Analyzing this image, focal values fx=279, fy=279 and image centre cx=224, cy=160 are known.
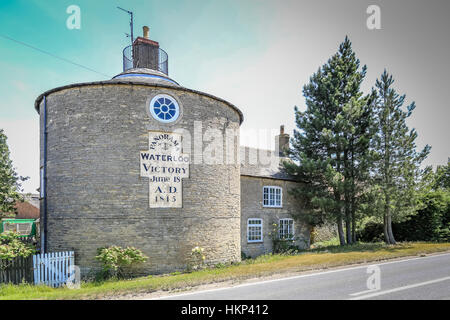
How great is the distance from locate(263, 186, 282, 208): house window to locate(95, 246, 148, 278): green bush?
408 inches

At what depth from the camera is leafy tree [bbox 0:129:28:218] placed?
55.8 ft

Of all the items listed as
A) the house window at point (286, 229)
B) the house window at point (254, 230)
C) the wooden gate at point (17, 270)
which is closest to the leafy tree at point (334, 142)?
the house window at point (286, 229)

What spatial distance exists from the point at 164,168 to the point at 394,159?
51.0 ft

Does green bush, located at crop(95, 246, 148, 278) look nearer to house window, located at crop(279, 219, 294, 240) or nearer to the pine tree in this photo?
house window, located at crop(279, 219, 294, 240)

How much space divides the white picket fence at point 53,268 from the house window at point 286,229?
1360 cm

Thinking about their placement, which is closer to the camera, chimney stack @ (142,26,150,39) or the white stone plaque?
the white stone plaque

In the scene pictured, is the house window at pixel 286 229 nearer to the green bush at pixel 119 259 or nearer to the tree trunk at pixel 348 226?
the tree trunk at pixel 348 226

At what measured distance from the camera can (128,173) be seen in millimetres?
11852

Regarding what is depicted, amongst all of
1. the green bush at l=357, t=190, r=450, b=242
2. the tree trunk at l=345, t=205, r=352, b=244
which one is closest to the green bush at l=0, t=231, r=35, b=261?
the tree trunk at l=345, t=205, r=352, b=244

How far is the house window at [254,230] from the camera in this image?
18328 mm

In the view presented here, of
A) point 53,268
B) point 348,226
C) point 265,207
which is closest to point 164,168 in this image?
point 53,268

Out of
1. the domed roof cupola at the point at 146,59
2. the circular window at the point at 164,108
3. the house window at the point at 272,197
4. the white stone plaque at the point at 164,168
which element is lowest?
the house window at the point at 272,197

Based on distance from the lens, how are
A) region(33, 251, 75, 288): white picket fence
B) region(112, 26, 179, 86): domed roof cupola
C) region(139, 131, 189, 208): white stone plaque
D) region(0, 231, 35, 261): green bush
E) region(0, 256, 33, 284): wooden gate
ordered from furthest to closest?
region(112, 26, 179, 86): domed roof cupola < region(139, 131, 189, 208): white stone plaque < region(33, 251, 75, 288): white picket fence < region(0, 256, 33, 284): wooden gate < region(0, 231, 35, 261): green bush

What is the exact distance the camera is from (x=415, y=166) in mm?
18547
